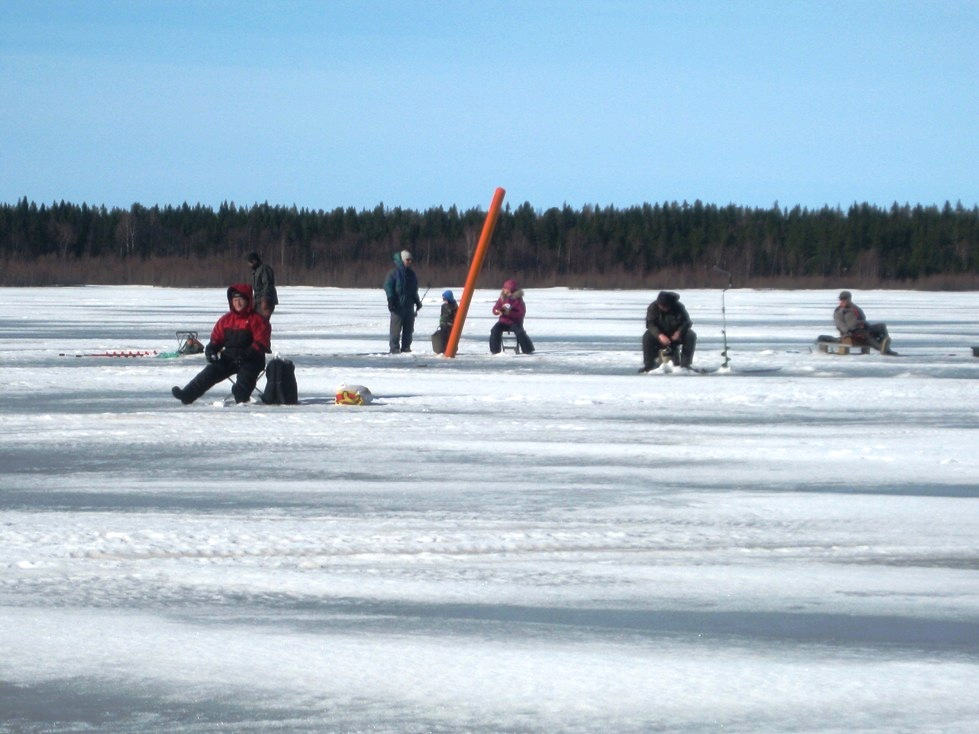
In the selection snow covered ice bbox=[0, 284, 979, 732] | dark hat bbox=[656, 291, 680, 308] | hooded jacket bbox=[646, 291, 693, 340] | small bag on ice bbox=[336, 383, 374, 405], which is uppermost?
dark hat bbox=[656, 291, 680, 308]

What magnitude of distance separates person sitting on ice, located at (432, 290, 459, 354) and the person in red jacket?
7502mm

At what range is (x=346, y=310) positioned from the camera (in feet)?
151

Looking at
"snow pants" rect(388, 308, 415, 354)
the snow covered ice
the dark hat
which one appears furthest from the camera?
"snow pants" rect(388, 308, 415, 354)

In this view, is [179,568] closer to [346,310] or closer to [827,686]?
[827,686]

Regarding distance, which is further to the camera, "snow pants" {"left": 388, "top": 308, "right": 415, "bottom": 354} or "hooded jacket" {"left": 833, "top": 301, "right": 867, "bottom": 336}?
"hooded jacket" {"left": 833, "top": 301, "right": 867, "bottom": 336}

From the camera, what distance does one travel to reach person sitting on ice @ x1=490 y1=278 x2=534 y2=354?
21547 millimetres

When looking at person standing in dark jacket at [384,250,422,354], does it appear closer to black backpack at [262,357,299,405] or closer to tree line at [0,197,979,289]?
black backpack at [262,357,299,405]

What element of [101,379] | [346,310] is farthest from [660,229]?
[101,379]

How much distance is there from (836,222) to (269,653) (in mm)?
147598

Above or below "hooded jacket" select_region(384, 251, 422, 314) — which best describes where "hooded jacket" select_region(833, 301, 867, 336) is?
below

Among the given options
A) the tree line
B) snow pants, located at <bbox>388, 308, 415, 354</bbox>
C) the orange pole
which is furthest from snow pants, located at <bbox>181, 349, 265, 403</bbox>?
the tree line

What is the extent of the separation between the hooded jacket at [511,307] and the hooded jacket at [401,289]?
46.4 inches

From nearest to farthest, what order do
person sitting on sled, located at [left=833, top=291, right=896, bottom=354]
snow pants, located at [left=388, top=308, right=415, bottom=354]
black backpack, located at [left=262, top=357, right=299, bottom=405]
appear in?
1. black backpack, located at [left=262, top=357, right=299, bottom=405]
2. snow pants, located at [left=388, top=308, right=415, bottom=354]
3. person sitting on sled, located at [left=833, top=291, right=896, bottom=354]

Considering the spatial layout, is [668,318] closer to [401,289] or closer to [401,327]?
[401,289]
